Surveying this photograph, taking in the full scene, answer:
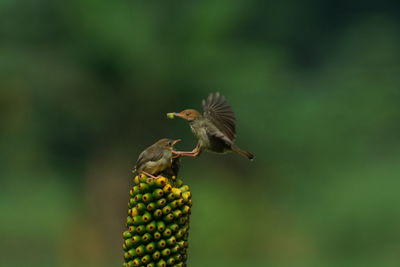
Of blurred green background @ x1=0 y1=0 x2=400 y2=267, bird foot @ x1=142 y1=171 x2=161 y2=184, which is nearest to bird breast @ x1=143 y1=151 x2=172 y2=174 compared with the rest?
bird foot @ x1=142 y1=171 x2=161 y2=184

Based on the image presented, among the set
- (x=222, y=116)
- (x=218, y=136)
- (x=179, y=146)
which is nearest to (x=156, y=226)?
(x=218, y=136)

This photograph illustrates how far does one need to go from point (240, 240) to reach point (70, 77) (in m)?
5.68

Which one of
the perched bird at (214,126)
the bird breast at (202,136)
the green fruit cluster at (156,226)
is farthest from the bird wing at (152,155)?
the bird breast at (202,136)

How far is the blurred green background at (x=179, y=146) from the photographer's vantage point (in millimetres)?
19562

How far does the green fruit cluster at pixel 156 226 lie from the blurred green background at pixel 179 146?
47.0 feet

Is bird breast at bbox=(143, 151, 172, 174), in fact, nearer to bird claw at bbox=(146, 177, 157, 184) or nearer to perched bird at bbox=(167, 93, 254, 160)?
bird claw at bbox=(146, 177, 157, 184)

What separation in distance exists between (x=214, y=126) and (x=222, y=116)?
0.17 meters

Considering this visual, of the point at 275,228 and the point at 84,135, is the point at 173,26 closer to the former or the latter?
the point at 84,135

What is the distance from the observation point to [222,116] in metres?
6.53

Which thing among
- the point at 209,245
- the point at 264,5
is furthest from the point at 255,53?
the point at 264,5

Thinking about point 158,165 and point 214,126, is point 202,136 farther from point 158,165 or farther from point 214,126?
point 158,165

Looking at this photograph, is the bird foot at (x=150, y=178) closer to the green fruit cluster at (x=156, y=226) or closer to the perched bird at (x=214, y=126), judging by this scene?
the green fruit cluster at (x=156, y=226)

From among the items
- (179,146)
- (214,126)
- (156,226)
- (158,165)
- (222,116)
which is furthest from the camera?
(179,146)

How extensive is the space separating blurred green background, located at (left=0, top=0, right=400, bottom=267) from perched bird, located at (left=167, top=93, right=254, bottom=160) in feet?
40.3
